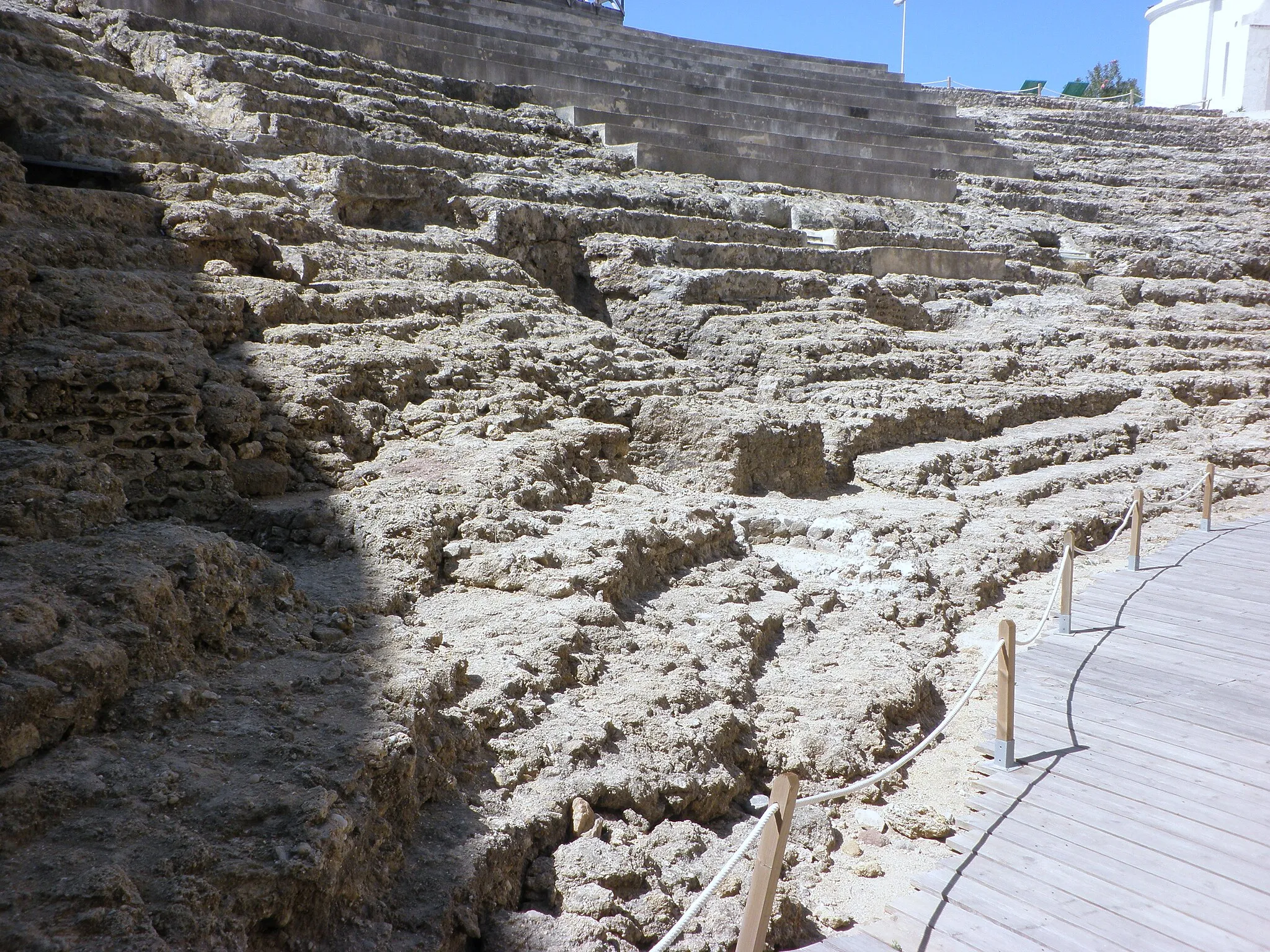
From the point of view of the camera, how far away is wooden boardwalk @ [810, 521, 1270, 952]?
2787mm

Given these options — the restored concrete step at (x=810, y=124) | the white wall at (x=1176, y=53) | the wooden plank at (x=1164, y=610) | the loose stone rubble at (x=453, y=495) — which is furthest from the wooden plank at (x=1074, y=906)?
the white wall at (x=1176, y=53)

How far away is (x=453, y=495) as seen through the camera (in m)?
3.97

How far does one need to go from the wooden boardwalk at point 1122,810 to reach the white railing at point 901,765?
0.17 metres

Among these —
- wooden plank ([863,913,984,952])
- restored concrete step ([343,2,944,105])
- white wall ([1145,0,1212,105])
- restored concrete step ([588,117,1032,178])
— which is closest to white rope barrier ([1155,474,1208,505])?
wooden plank ([863,913,984,952])

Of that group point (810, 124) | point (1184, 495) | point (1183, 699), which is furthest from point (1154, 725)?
point (810, 124)

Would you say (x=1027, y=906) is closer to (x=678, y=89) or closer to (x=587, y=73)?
(x=587, y=73)

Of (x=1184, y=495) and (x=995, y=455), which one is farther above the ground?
(x=995, y=455)

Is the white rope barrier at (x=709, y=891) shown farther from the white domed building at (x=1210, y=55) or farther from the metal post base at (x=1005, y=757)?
the white domed building at (x=1210, y=55)

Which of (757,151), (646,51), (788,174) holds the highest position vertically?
(646,51)

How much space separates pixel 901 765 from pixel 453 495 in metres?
2.14

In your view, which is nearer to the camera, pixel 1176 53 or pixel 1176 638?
pixel 1176 638

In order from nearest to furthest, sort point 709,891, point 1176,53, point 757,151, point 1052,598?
point 709,891 → point 1052,598 → point 757,151 → point 1176,53

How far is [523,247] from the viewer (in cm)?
677

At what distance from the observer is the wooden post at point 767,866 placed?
229 centimetres
